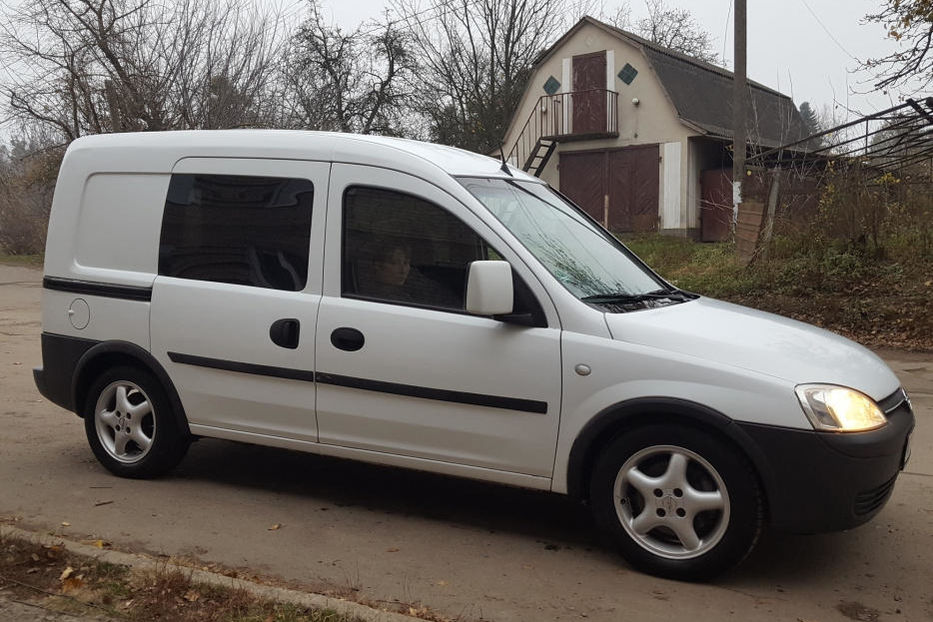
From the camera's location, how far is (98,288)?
18.2 ft

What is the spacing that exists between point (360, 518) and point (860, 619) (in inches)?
97.4

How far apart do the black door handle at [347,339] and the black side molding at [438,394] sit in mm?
155

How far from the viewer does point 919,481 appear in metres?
5.79

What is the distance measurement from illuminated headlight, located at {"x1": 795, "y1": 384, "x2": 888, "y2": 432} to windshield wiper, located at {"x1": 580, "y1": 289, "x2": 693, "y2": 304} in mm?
1004

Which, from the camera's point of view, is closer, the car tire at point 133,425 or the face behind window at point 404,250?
the face behind window at point 404,250

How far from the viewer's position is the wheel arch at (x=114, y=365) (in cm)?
536

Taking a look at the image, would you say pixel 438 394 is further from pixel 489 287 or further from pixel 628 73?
pixel 628 73

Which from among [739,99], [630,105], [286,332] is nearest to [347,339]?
[286,332]

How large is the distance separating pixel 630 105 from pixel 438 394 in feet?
77.1

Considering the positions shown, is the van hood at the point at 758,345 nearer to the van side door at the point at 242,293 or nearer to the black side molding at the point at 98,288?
the van side door at the point at 242,293

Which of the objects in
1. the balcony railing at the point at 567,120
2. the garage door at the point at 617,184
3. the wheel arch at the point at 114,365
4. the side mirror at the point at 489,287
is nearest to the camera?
the side mirror at the point at 489,287

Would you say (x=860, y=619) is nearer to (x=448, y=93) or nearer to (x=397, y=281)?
(x=397, y=281)

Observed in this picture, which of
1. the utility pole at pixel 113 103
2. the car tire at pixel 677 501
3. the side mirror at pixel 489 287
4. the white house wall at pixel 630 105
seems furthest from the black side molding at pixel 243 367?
the white house wall at pixel 630 105

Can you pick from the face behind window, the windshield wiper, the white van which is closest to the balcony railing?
the white van
